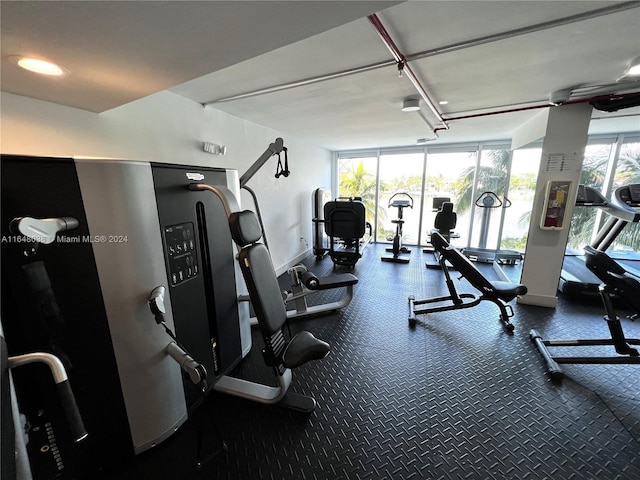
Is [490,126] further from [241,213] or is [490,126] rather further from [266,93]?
[241,213]

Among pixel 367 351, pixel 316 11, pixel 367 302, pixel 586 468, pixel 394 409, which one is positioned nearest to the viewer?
pixel 316 11

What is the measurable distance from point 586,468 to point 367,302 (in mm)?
2086

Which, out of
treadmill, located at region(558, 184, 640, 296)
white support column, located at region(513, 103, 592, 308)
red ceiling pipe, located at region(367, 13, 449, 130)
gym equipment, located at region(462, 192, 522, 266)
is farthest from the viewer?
gym equipment, located at region(462, 192, 522, 266)

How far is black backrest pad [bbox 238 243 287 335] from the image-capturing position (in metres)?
1.36

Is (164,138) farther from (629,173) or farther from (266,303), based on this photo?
(629,173)

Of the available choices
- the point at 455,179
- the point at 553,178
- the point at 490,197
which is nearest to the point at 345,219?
the point at 553,178

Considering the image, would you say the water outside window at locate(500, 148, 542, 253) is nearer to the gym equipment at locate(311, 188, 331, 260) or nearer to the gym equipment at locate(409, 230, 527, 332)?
the gym equipment at locate(409, 230, 527, 332)

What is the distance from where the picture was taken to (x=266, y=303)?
142 cm

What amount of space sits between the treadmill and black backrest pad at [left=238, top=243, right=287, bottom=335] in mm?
3632

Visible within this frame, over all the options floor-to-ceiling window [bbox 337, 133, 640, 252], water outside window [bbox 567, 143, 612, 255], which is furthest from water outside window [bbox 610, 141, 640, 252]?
water outside window [bbox 567, 143, 612, 255]

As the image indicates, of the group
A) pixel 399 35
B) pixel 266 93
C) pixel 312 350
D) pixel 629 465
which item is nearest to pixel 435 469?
pixel 312 350

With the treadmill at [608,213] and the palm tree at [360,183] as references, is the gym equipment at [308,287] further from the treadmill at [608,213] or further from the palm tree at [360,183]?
the palm tree at [360,183]

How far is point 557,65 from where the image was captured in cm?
183

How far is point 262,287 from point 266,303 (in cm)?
9
